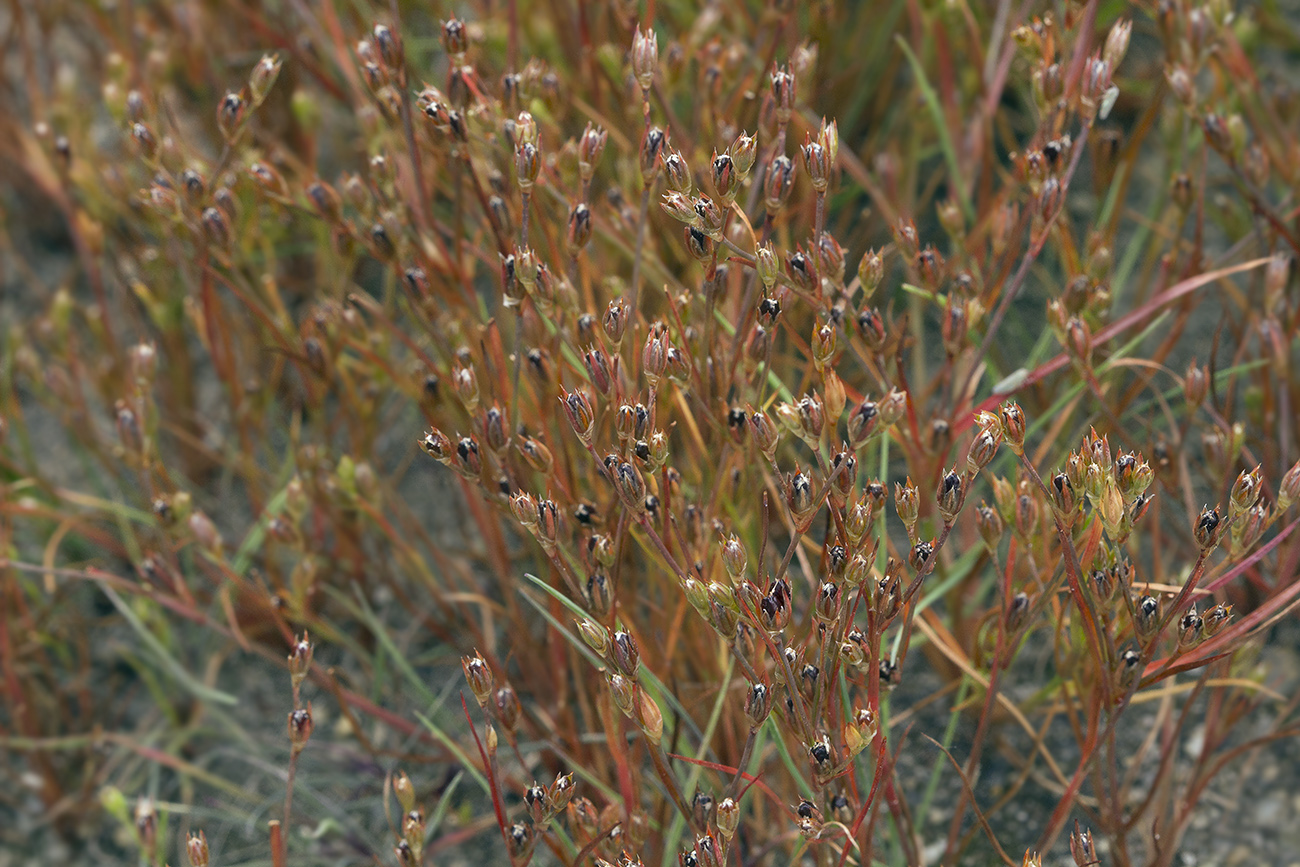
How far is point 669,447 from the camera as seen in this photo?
1403 millimetres

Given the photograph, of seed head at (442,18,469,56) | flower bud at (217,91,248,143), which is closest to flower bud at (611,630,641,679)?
seed head at (442,18,469,56)

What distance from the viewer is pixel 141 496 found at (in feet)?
5.90

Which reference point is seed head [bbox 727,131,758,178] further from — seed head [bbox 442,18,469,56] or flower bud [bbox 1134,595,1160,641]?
flower bud [bbox 1134,595,1160,641]

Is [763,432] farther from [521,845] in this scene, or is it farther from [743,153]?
[521,845]

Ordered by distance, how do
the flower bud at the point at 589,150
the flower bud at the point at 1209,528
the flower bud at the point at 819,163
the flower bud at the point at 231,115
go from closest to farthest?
the flower bud at the point at 1209,528 < the flower bud at the point at 819,163 < the flower bud at the point at 589,150 < the flower bud at the point at 231,115

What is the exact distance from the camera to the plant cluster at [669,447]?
3.46 feet

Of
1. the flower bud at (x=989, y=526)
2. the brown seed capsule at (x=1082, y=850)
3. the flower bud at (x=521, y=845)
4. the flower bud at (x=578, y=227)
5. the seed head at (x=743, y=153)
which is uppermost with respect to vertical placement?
the seed head at (x=743, y=153)

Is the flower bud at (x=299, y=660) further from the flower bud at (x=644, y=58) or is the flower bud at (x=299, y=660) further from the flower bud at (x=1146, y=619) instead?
the flower bud at (x=1146, y=619)

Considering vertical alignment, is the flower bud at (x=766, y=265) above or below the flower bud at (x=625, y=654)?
above

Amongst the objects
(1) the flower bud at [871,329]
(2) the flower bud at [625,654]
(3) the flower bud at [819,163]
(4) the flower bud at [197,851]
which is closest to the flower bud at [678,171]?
(3) the flower bud at [819,163]

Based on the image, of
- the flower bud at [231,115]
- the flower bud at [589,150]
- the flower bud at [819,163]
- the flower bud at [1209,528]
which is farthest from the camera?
the flower bud at [231,115]

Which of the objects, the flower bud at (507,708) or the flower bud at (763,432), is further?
the flower bud at (507,708)

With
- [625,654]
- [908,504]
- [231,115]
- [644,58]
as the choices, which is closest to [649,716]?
[625,654]

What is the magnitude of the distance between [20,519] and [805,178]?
1328 mm
